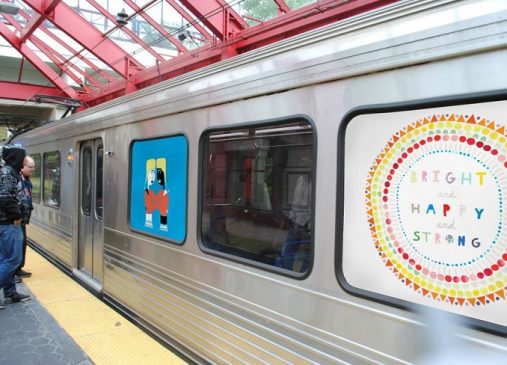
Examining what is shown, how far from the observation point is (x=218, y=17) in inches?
278

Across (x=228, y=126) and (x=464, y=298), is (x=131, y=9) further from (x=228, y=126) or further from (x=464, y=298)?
(x=464, y=298)

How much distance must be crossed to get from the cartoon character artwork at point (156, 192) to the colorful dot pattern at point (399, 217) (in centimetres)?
203

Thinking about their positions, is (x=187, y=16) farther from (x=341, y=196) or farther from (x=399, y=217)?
→ (x=399, y=217)

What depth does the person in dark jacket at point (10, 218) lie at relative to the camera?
15.2 ft

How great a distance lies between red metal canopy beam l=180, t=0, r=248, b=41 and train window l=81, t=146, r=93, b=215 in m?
2.78

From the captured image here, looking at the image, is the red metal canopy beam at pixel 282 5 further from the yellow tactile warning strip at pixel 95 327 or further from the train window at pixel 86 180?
the yellow tactile warning strip at pixel 95 327

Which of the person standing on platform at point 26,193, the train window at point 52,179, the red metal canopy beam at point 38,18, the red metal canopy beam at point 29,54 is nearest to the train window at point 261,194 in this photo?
the person standing on platform at point 26,193

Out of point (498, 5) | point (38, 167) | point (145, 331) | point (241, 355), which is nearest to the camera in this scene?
point (498, 5)

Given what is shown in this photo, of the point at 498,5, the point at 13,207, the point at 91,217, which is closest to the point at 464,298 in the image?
the point at 498,5

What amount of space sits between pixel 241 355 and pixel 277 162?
4.04ft

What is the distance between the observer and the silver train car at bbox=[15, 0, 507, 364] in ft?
5.45

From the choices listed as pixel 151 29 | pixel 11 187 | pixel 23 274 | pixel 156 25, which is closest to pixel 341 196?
pixel 11 187

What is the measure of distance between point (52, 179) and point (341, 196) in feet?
20.7

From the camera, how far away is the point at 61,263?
662 cm
